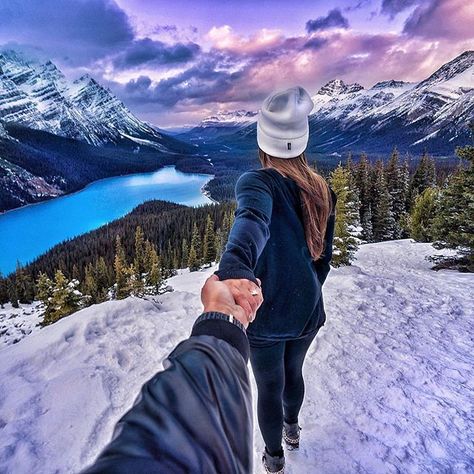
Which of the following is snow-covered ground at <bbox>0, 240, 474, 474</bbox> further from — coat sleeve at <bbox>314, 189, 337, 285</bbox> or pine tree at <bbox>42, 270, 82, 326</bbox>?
pine tree at <bbox>42, 270, 82, 326</bbox>

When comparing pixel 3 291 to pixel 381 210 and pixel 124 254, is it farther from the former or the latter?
pixel 381 210

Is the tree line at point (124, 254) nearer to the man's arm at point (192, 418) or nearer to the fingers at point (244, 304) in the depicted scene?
the fingers at point (244, 304)

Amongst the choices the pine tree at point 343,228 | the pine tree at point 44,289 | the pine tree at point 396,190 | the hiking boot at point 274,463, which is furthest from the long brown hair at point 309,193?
the pine tree at point 396,190

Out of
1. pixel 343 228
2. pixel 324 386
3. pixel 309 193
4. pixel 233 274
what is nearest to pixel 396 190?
pixel 343 228

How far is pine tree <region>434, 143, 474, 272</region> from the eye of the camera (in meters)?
10.9

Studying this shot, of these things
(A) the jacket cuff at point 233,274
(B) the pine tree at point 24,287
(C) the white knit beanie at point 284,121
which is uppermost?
(C) the white knit beanie at point 284,121

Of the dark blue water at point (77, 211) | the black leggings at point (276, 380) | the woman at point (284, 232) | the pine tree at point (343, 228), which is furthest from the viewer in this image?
the dark blue water at point (77, 211)

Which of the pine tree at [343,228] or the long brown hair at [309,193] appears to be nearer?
the long brown hair at [309,193]

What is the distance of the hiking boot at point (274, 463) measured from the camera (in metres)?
2.22

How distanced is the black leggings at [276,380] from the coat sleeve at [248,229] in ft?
2.75

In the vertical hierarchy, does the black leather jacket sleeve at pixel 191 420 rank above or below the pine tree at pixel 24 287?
above

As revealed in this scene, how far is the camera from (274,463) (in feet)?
7.30

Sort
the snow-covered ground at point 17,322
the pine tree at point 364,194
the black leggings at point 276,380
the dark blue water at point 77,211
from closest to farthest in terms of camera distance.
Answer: the black leggings at point 276,380
the pine tree at point 364,194
the snow-covered ground at point 17,322
the dark blue water at point 77,211

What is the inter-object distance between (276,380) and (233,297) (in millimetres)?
1269
